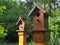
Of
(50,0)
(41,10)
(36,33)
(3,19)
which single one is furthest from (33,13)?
(3,19)

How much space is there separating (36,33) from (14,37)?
14.6 m

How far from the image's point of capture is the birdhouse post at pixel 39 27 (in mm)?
2702

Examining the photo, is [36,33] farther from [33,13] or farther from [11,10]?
[11,10]

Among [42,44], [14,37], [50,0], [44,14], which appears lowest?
[14,37]

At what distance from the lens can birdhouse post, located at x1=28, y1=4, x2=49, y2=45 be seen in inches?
106

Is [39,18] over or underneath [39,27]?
over

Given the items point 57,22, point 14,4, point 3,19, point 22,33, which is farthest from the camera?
point 14,4

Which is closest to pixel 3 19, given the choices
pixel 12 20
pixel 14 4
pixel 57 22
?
pixel 12 20

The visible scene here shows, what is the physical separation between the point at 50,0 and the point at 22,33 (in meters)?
10.9

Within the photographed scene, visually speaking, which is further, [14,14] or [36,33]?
[14,14]

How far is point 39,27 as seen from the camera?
278 cm

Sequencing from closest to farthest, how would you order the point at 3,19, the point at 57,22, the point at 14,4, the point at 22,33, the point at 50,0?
the point at 22,33 → the point at 57,22 → the point at 50,0 → the point at 3,19 → the point at 14,4

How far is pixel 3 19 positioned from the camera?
16.2 m

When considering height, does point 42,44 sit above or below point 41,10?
below
